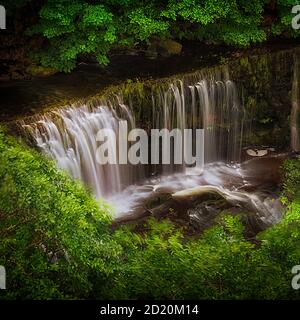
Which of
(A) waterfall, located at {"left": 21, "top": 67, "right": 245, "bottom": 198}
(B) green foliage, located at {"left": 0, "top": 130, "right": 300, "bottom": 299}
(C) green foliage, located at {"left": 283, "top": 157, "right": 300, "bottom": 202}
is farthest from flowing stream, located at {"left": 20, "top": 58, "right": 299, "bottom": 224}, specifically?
(B) green foliage, located at {"left": 0, "top": 130, "right": 300, "bottom": 299}

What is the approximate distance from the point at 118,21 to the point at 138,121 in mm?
2660

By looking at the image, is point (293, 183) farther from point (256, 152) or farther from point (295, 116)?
point (295, 116)

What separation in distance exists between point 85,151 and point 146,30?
3.55 meters

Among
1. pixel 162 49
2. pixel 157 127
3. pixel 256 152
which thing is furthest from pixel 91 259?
pixel 162 49

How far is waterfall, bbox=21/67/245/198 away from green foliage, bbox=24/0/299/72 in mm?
1397

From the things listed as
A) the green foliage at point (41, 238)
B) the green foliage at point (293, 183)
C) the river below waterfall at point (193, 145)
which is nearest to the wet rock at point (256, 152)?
the river below waterfall at point (193, 145)

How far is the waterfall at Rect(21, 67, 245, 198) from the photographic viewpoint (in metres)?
12.1

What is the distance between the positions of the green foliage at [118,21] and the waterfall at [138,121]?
1.40 m

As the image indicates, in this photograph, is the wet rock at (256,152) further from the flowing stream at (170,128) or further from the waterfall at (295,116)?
the waterfall at (295,116)

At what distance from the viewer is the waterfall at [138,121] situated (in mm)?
12148

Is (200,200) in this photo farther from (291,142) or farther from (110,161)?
(291,142)

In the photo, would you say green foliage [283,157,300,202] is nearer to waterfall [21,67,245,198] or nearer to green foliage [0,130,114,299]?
waterfall [21,67,245,198]

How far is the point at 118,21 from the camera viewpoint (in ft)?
44.7
